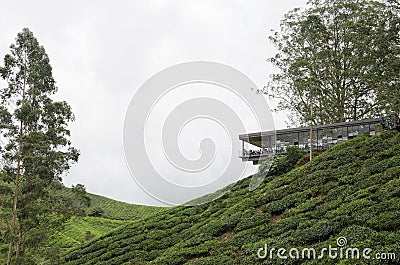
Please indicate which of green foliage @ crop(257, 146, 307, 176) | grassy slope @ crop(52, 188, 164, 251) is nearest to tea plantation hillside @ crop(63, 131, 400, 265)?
green foliage @ crop(257, 146, 307, 176)

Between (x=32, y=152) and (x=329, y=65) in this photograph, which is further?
(x=329, y=65)

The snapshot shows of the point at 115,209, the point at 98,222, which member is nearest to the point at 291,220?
the point at 98,222

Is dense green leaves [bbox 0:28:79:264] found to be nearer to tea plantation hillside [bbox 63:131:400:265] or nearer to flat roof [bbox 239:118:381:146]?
tea plantation hillside [bbox 63:131:400:265]

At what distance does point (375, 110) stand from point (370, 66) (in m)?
7.87

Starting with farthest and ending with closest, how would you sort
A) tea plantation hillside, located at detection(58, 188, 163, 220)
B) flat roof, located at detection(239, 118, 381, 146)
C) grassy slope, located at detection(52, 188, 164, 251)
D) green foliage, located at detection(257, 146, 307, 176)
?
tea plantation hillside, located at detection(58, 188, 163, 220), grassy slope, located at detection(52, 188, 164, 251), flat roof, located at detection(239, 118, 381, 146), green foliage, located at detection(257, 146, 307, 176)

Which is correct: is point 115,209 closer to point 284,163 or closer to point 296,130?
point 296,130

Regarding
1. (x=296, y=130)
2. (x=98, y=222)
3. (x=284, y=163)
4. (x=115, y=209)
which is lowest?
(x=98, y=222)

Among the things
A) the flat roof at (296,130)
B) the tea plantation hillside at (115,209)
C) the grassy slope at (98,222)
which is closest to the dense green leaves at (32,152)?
the grassy slope at (98,222)

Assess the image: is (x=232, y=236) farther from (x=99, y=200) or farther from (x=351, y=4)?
(x=99, y=200)

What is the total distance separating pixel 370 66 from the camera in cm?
2664

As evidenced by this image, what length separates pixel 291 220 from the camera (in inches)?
679

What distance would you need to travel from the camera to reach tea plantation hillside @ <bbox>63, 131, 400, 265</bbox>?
1381 centimetres

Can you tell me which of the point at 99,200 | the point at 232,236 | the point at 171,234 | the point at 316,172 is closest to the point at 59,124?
the point at 171,234

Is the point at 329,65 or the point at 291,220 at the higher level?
the point at 329,65
